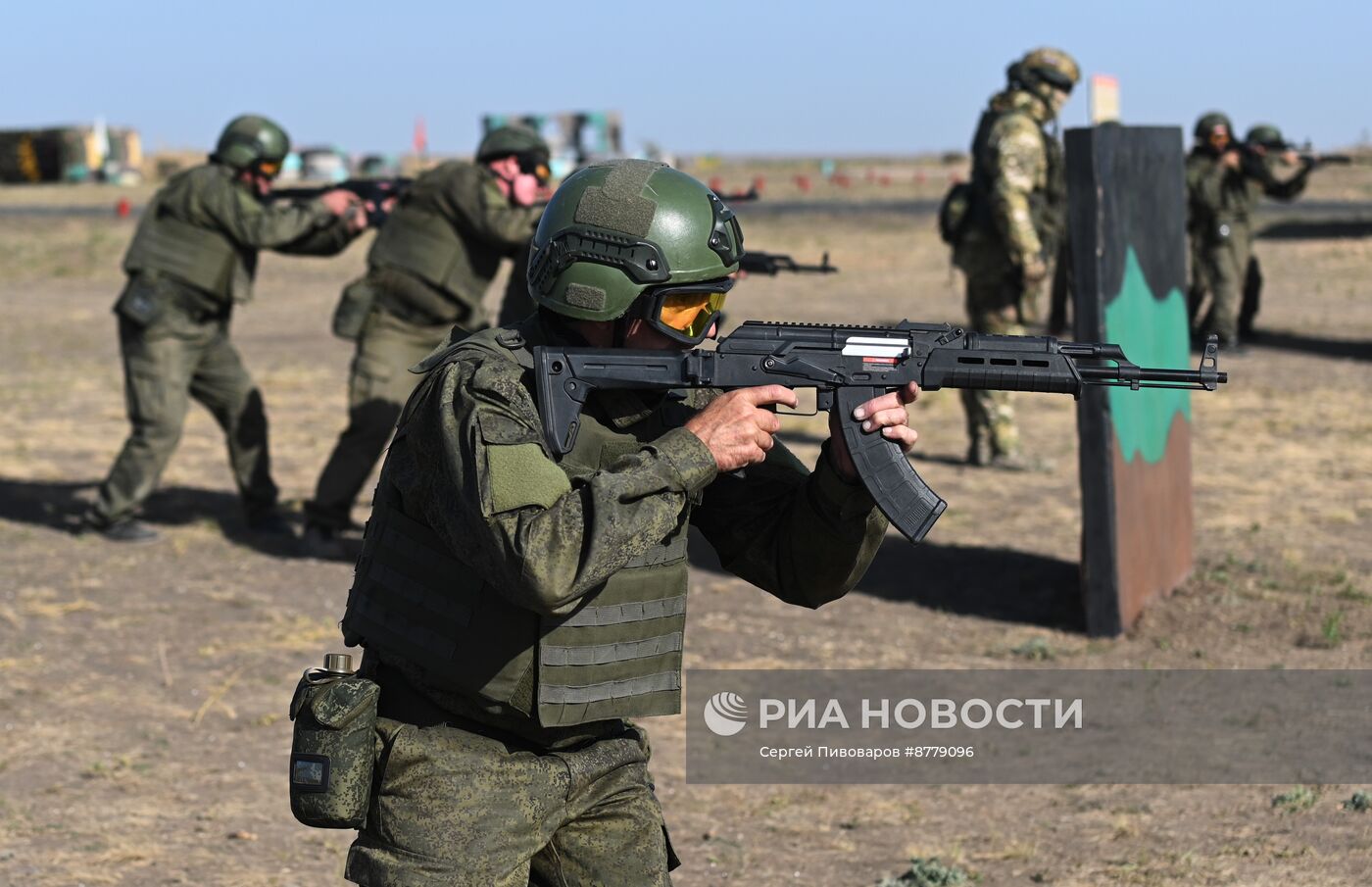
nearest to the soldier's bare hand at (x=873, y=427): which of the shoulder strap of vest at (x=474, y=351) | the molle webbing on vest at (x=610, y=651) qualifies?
the molle webbing on vest at (x=610, y=651)

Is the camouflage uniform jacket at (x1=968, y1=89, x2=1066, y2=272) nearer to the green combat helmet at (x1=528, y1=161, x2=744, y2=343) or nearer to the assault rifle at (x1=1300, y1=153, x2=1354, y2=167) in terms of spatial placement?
the assault rifle at (x1=1300, y1=153, x2=1354, y2=167)

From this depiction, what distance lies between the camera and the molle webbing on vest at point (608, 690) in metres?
2.91

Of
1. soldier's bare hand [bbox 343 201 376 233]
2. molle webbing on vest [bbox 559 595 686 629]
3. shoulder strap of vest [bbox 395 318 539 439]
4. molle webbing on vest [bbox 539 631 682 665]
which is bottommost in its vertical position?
molle webbing on vest [bbox 539 631 682 665]

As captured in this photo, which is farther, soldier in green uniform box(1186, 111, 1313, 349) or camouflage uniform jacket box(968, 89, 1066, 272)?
soldier in green uniform box(1186, 111, 1313, 349)

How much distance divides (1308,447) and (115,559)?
705 cm

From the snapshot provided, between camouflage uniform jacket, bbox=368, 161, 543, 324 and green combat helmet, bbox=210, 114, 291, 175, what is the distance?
69 cm

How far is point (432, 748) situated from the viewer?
9.70 ft

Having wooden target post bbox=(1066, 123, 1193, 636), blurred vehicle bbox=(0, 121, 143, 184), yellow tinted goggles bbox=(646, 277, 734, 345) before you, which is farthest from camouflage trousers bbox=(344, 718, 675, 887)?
blurred vehicle bbox=(0, 121, 143, 184)

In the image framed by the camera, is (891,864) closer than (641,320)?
No

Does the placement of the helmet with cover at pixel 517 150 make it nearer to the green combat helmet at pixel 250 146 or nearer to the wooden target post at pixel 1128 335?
the green combat helmet at pixel 250 146

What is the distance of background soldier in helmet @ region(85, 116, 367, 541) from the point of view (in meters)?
8.13

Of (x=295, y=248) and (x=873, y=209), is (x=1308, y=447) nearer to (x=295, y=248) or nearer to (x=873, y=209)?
(x=295, y=248)

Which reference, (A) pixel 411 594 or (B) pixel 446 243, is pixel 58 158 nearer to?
(B) pixel 446 243

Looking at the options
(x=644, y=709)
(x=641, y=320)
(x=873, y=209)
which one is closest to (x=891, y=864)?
(x=644, y=709)
